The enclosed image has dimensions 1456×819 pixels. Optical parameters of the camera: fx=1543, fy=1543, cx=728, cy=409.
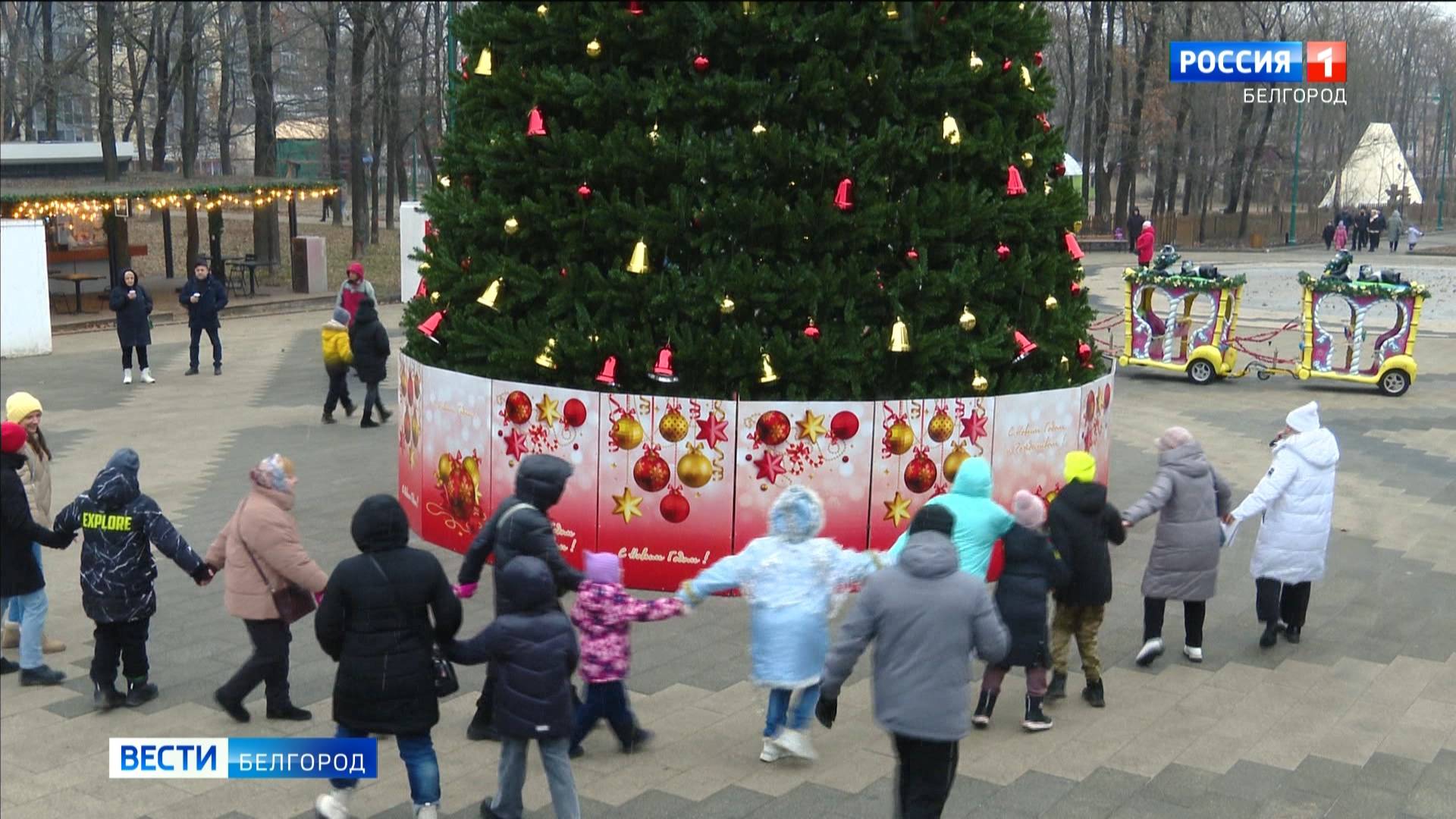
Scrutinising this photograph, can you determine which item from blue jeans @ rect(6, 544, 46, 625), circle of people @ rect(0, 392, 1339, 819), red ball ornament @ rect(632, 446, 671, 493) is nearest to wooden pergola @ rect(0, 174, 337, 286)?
red ball ornament @ rect(632, 446, 671, 493)

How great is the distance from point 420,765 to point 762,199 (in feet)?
16.3

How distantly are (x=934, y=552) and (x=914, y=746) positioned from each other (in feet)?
2.42

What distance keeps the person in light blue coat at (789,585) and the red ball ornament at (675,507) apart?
3329mm

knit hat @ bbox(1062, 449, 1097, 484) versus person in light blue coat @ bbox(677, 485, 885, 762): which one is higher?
knit hat @ bbox(1062, 449, 1097, 484)

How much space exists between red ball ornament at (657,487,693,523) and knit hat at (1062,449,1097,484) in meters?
3.15

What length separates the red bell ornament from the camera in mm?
10594

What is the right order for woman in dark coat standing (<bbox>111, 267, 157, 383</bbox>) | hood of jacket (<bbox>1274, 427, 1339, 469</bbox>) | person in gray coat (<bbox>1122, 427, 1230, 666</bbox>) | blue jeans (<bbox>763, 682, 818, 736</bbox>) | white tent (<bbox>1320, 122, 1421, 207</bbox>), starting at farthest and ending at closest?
white tent (<bbox>1320, 122, 1421, 207</bbox>)
woman in dark coat standing (<bbox>111, 267, 157, 383</bbox>)
hood of jacket (<bbox>1274, 427, 1339, 469</bbox>)
person in gray coat (<bbox>1122, 427, 1230, 666</bbox>)
blue jeans (<bbox>763, 682, 818, 736</bbox>)

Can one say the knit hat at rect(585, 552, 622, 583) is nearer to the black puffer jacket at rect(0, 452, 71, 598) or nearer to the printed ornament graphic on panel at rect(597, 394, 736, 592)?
the black puffer jacket at rect(0, 452, 71, 598)

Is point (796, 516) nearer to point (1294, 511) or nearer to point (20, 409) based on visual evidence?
point (1294, 511)

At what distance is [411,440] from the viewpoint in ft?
39.6

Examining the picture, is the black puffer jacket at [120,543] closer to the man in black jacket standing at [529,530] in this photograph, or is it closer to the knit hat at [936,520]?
the man in black jacket standing at [529,530]

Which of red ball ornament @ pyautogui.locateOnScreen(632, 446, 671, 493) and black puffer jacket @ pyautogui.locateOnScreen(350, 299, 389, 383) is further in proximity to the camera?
black puffer jacket @ pyautogui.locateOnScreen(350, 299, 389, 383)

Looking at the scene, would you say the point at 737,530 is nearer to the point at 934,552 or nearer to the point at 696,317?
the point at 696,317

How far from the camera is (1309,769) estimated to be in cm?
745
